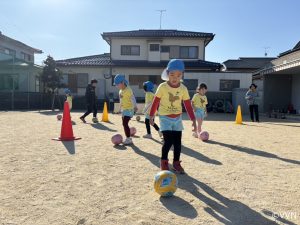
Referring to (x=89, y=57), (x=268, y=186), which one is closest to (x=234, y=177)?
(x=268, y=186)

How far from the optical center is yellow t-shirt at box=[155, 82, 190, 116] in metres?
4.35

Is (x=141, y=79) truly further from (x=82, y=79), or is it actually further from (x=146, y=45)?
(x=82, y=79)

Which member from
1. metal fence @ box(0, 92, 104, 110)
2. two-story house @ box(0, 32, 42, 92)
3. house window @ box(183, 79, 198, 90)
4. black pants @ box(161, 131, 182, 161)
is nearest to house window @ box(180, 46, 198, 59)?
house window @ box(183, 79, 198, 90)

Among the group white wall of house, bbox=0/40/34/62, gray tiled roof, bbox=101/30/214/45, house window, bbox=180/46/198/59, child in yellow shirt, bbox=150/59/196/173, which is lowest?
child in yellow shirt, bbox=150/59/196/173

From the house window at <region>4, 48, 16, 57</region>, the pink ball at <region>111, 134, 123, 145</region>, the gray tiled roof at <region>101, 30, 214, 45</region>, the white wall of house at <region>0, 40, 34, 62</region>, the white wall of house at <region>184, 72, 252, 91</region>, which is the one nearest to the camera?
the pink ball at <region>111, 134, 123, 145</region>

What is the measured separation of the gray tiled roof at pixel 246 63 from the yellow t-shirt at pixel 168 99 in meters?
34.6

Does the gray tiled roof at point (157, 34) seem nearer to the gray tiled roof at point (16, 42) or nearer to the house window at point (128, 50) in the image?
the house window at point (128, 50)

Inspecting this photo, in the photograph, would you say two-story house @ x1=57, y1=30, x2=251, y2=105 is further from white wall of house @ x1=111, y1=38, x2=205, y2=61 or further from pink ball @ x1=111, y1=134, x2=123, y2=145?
pink ball @ x1=111, y1=134, x2=123, y2=145

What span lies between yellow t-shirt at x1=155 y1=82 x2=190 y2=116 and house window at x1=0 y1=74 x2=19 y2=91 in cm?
2170

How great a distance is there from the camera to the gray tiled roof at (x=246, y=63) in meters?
38.1

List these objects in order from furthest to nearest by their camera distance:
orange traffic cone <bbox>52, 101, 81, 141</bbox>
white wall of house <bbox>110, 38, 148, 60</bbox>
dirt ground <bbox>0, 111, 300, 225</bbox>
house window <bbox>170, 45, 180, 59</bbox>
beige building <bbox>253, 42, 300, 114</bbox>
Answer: white wall of house <bbox>110, 38, 148, 60</bbox>
house window <bbox>170, 45, 180, 59</bbox>
beige building <bbox>253, 42, 300, 114</bbox>
orange traffic cone <bbox>52, 101, 81, 141</bbox>
dirt ground <bbox>0, 111, 300, 225</bbox>

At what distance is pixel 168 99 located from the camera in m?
4.38

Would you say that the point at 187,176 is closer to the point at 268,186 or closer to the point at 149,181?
the point at 149,181

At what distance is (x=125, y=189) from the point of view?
3.71 meters
